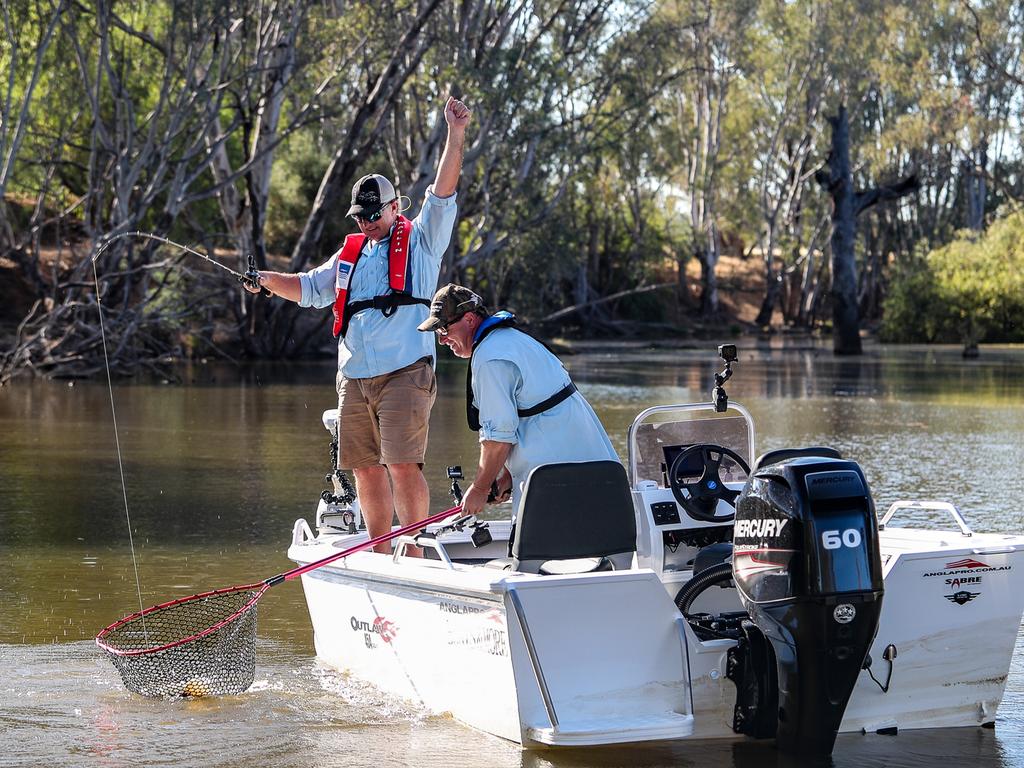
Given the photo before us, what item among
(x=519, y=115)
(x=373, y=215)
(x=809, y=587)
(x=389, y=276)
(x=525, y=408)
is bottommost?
(x=809, y=587)

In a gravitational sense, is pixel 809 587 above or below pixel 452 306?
below

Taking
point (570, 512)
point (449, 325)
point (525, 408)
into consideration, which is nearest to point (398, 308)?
point (449, 325)

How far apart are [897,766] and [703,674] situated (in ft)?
2.50

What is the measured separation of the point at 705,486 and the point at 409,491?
5.01ft

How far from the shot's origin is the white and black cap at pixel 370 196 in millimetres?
7195

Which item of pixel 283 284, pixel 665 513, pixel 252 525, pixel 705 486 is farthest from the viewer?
pixel 252 525

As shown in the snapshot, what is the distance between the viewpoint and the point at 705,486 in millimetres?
6508

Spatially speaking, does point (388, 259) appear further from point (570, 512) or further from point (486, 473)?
point (570, 512)

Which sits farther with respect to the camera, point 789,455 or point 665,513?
point 665,513

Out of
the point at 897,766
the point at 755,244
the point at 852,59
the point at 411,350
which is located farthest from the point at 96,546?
the point at 755,244

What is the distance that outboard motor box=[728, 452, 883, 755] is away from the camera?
210 inches

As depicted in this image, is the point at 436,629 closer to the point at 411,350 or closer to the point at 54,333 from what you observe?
the point at 411,350

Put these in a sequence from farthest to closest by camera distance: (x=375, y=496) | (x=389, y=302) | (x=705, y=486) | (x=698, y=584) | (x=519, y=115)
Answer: (x=519, y=115) < (x=375, y=496) < (x=389, y=302) < (x=705, y=486) < (x=698, y=584)

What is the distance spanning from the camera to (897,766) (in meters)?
5.66
